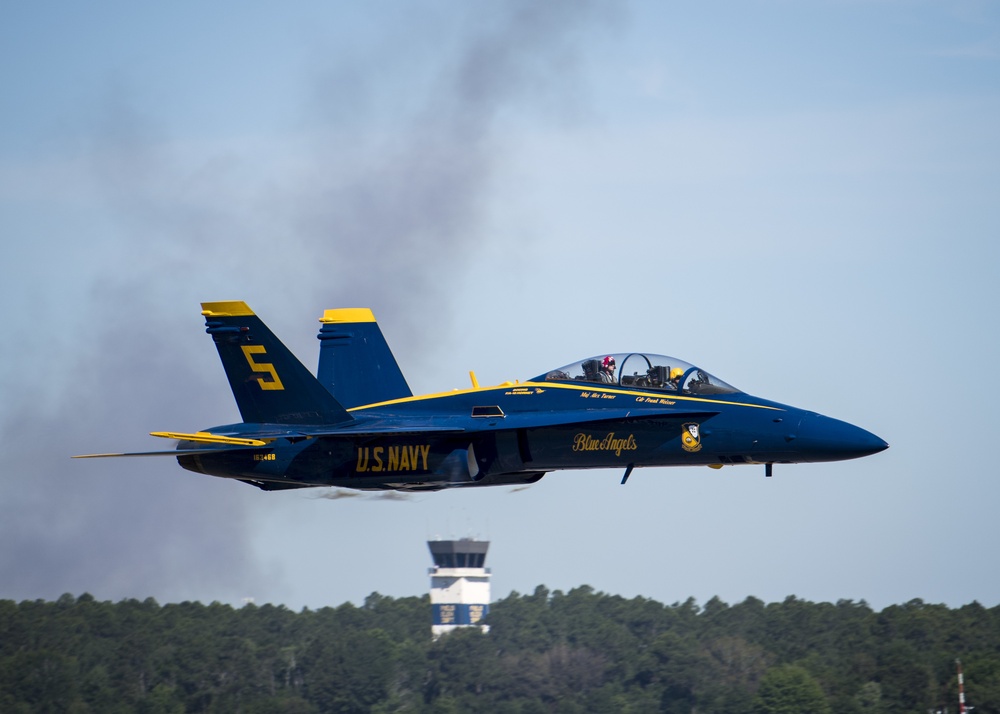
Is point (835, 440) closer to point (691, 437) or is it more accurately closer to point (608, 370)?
point (691, 437)

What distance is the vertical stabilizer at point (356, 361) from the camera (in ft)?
97.9

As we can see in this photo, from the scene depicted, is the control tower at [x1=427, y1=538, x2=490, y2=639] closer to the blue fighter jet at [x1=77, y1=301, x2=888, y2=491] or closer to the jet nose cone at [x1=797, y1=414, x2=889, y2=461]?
the blue fighter jet at [x1=77, y1=301, x2=888, y2=491]

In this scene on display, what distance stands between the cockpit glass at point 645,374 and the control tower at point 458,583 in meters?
84.4

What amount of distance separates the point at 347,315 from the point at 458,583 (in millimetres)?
85275

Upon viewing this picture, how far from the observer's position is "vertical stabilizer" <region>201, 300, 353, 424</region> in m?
→ 27.1

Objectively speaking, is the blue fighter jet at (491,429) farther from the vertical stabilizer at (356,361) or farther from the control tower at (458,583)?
the control tower at (458,583)

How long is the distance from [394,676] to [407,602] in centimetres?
2834

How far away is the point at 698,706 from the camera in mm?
75562

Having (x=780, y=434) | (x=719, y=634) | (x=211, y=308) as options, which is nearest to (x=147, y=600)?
(x=719, y=634)

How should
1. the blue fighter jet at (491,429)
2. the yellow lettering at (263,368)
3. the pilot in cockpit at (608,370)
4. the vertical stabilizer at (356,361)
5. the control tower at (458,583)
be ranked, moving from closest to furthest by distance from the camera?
the blue fighter jet at (491,429) < the pilot in cockpit at (608,370) < the yellow lettering at (263,368) < the vertical stabilizer at (356,361) < the control tower at (458,583)

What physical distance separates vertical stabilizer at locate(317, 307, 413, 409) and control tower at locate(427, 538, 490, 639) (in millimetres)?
79172

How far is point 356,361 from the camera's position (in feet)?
99.2

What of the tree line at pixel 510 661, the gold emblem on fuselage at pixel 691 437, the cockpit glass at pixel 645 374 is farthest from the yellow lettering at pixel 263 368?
the tree line at pixel 510 661

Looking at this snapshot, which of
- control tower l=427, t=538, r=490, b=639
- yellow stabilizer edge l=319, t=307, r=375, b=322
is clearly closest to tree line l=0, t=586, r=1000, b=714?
control tower l=427, t=538, r=490, b=639
